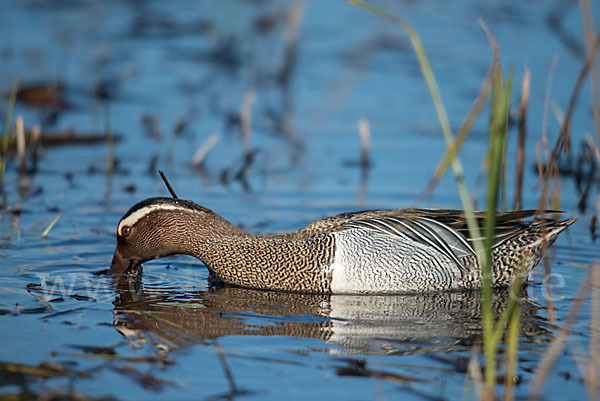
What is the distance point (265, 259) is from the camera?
648cm

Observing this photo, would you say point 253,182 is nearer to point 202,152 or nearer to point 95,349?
point 202,152

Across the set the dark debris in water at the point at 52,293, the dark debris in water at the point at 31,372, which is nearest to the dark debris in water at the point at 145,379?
the dark debris in water at the point at 31,372

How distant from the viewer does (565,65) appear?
42.6ft

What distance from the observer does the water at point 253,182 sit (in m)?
4.86

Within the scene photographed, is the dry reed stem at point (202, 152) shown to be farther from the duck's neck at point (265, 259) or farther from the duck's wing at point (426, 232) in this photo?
the duck's wing at point (426, 232)

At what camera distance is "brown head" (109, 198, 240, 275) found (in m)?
6.41

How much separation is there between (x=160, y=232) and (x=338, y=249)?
4.37ft

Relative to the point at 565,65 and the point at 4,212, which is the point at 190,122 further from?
the point at 565,65

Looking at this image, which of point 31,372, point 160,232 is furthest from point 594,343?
point 160,232

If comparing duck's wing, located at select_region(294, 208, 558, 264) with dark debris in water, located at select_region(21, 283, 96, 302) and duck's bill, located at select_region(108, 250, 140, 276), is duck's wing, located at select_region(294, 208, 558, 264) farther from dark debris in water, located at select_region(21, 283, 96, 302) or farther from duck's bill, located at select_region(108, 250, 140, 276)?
dark debris in water, located at select_region(21, 283, 96, 302)

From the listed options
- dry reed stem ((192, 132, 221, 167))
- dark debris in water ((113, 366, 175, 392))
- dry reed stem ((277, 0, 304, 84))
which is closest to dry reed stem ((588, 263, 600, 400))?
dark debris in water ((113, 366, 175, 392))

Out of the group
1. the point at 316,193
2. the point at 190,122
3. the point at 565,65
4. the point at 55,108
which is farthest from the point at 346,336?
the point at 565,65

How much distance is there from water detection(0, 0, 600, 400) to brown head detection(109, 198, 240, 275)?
0.23 meters

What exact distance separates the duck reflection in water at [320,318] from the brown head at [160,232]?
242 mm
